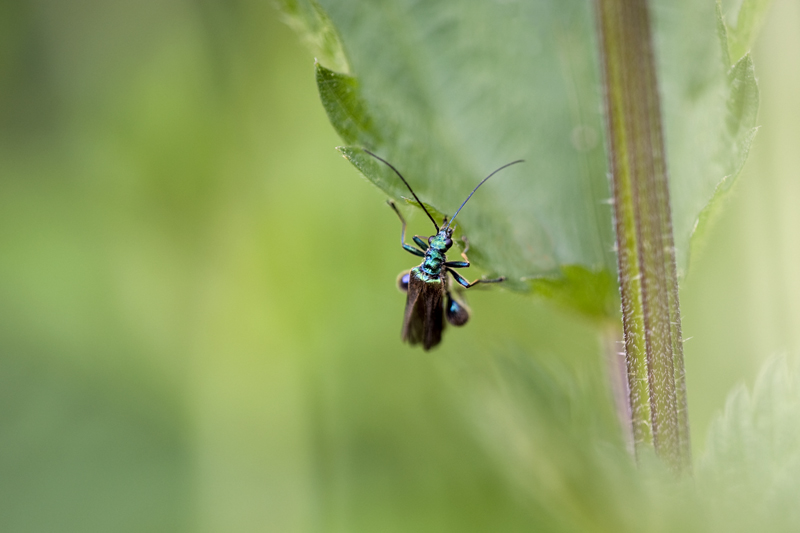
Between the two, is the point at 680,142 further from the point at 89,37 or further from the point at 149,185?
the point at 89,37

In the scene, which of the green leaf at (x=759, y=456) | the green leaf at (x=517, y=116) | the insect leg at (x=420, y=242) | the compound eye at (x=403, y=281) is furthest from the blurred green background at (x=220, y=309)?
the green leaf at (x=759, y=456)

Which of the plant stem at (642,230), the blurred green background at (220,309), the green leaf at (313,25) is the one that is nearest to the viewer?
the plant stem at (642,230)

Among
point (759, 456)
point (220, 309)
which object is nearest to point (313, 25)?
point (759, 456)

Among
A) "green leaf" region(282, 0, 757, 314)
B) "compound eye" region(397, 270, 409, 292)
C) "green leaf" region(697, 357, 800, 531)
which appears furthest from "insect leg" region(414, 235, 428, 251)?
"green leaf" region(697, 357, 800, 531)

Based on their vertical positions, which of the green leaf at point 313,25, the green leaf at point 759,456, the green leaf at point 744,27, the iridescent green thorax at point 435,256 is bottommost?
the green leaf at point 759,456

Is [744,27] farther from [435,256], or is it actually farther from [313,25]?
[435,256]

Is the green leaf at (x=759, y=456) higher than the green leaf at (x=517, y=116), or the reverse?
the green leaf at (x=517, y=116)

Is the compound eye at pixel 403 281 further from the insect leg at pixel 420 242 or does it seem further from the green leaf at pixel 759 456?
the green leaf at pixel 759 456
